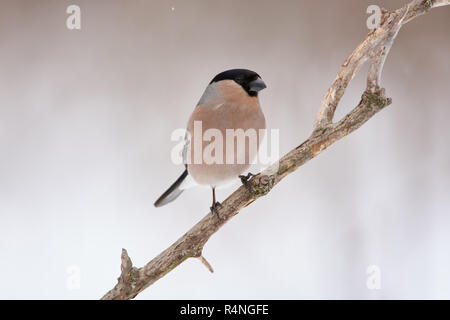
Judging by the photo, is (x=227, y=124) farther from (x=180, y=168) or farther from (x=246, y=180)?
(x=180, y=168)

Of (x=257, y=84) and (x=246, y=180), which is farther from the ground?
(x=257, y=84)

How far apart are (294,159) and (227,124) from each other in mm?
158

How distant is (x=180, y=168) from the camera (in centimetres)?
154

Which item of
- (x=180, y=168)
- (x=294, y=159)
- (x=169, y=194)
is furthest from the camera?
(x=180, y=168)

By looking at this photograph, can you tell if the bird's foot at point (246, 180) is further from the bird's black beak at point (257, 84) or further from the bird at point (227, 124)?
the bird's black beak at point (257, 84)

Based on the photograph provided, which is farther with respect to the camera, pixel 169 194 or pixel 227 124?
pixel 169 194

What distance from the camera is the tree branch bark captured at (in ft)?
3.16

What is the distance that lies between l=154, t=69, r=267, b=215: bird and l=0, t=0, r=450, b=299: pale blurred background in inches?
19.2

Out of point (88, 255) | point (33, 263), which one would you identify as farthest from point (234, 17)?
point (33, 263)

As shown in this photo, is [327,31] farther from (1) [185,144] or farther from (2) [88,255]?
(2) [88,255]

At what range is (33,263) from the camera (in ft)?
4.84

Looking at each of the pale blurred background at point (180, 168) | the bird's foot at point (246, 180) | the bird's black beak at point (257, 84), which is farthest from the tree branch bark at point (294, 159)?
the pale blurred background at point (180, 168)

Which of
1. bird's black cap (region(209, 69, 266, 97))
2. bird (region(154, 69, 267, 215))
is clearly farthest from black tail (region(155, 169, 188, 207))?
bird's black cap (region(209, 69, 266, 97))

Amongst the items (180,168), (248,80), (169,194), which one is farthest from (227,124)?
(180,168)
